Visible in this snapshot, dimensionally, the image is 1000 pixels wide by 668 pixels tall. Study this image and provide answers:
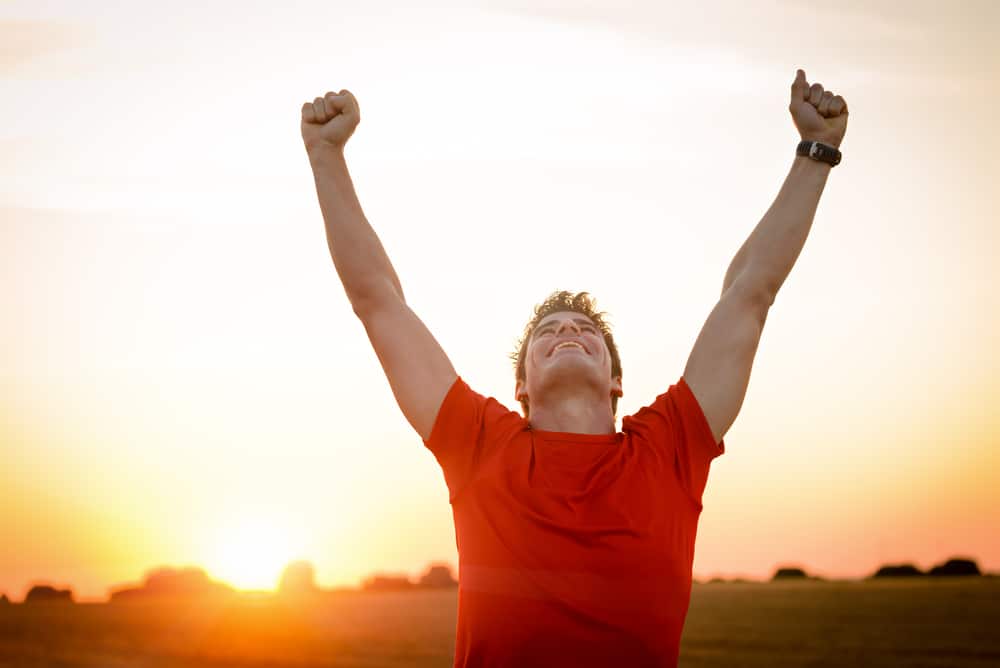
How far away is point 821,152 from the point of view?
404cm

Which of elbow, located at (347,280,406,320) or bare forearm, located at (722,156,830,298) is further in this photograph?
bare forearm, located at (722,156,830,298)

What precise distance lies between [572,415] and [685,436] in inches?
15.7

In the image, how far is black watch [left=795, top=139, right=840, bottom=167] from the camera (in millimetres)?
4039

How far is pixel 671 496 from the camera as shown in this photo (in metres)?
3.37

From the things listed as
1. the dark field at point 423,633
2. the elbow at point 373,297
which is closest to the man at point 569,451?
the elbow at point 373,297

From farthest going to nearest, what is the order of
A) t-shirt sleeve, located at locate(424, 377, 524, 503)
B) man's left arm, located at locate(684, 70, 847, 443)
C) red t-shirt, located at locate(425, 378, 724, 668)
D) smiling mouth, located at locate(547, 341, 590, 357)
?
smiling mouth, located at locate(547, 341, 590, 357) < man's left arm, located at locate(684, 70, 847, 443) < t-shirt sleeve, located at locate(424, 377, 524, 503) < red t-shirt, located at locate(425, 378, 724, 668)

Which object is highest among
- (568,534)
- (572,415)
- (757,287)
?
(757,287)

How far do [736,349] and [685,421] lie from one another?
0.31 meters

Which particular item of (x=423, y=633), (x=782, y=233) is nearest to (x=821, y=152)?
(x=782, y=233)

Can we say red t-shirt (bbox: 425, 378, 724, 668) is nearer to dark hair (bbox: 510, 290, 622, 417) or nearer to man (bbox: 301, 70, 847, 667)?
man (bbox: 301, 70, 847, 667)

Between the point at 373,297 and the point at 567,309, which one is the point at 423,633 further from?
the point at 373,297

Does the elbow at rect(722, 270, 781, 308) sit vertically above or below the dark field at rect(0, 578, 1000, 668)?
above

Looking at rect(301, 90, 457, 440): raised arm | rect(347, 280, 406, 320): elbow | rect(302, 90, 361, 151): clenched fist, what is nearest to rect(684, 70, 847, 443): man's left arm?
rect(301, 90, 457, 440): raised arm

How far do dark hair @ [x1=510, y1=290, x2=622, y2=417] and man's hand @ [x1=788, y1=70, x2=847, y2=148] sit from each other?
1099mm
